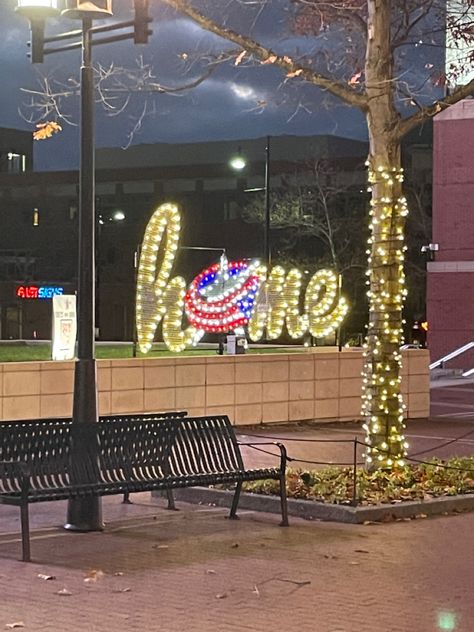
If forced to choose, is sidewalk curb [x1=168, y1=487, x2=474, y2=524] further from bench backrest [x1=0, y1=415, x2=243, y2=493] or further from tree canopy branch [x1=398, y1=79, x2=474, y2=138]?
tree canopy branch [x1=398, y1=79, x2=474, y2=138]

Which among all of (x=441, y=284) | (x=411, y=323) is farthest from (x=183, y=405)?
(x=411, y=323)

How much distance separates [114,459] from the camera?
1152 cm

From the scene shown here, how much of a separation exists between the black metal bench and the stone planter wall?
734 centimetres

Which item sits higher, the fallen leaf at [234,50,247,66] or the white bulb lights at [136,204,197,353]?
the fallen leaf at [234,50,247,66]

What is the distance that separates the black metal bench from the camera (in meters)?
10.6

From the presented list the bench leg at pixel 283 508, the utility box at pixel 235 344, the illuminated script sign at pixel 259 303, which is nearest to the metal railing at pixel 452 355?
the illuminated script sign at pixel 259 303

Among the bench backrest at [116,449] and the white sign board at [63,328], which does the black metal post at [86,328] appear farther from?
the white sign board at [63,328]

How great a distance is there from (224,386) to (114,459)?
Result: 1062 cm

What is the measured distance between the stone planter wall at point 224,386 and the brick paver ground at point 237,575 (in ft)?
23.3

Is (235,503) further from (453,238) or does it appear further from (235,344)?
(453,238)

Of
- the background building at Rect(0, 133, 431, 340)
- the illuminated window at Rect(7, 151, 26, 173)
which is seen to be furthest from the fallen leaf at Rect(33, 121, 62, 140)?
the illuminated window at Rect(7, 151, 26, 173)

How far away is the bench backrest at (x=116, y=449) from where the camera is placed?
36.2ft

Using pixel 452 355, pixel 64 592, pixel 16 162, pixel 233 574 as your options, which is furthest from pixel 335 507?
pixel 16 162

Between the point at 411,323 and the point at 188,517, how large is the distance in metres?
54.0
